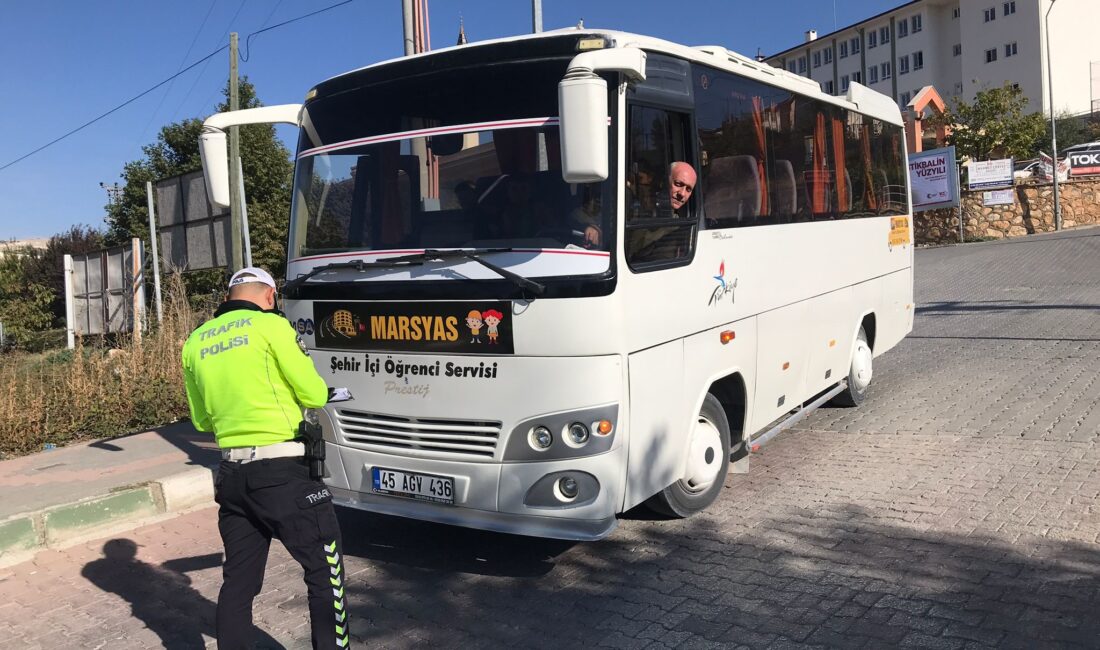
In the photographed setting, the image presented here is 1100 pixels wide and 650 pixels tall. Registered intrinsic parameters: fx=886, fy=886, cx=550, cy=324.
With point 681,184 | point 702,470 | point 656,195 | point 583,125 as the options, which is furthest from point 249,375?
point 702,470

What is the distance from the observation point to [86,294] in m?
18.2

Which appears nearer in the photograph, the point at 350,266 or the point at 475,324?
the point at 475,324

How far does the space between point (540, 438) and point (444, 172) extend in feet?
5.42

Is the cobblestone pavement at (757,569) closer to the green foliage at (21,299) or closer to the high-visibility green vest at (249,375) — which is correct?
the high-visibility green vest at (249,375)

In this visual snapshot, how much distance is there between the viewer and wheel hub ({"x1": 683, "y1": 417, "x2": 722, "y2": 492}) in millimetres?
5754

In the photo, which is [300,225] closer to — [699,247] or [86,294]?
[699,247]

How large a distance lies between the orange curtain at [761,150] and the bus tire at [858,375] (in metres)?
2.95

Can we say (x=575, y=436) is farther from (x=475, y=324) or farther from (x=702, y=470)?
(x=702, y=470)

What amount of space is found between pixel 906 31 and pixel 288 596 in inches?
2825

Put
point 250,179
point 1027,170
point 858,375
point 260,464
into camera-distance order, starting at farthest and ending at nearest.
Answer: 1. point 1027,170
2. point 250,179
3. point 858,375
4. point 260,464

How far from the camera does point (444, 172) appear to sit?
17.0ft

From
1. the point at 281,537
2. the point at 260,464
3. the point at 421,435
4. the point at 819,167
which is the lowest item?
the point at 281,537

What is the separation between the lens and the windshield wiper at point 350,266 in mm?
5082

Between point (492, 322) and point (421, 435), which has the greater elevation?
point (492, 322)
